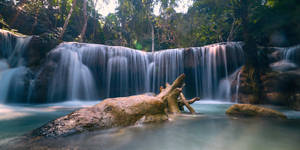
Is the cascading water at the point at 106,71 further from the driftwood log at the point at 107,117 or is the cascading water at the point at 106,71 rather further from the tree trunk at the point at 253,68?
the driftwood log at the point at 107,117

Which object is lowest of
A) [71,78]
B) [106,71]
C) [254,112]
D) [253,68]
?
[254,112]

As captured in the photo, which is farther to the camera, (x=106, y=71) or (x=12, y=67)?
(x=106, y=71)

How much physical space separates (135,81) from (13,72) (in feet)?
26.8

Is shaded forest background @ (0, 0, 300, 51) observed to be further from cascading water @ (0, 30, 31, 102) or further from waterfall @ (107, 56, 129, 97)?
waterfall @ (107, 56, 129, 97)

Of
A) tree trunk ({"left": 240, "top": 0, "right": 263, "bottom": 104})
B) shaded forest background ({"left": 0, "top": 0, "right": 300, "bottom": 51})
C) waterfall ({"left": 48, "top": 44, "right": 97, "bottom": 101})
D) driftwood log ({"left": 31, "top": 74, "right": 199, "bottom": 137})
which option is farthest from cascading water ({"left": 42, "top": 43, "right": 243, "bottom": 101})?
driftwood log ({"left": 31, "top": 74, "right": 199, "bottom": 137})

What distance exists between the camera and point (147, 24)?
23.2 meters

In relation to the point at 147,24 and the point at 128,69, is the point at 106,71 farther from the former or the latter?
the point at 147,24

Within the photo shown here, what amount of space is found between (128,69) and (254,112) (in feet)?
32.9

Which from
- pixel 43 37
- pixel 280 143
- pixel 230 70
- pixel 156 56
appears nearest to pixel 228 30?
pixel 230 70

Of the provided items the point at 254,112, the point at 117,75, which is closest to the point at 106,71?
the point at 117,75

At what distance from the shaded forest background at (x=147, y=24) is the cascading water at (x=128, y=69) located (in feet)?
10.3

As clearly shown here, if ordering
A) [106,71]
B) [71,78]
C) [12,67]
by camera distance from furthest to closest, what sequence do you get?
[106,71] → [71,78] → [12,67]

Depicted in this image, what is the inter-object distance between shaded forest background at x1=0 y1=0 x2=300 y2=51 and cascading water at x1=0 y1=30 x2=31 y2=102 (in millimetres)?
2988

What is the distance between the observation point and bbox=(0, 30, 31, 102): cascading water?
26.2ft
